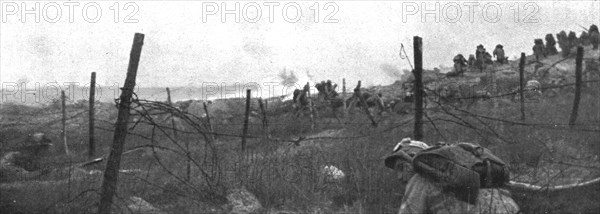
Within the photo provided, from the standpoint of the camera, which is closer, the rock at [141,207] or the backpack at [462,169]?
the backpack at [462,169]

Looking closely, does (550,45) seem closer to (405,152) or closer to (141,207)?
(405,152)

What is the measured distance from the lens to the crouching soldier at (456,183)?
233 inches

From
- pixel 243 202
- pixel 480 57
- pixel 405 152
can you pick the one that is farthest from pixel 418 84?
pixel 480 57

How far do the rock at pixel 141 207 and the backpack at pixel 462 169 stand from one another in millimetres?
3319

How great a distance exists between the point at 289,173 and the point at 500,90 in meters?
19.1

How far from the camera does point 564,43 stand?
33.1 meters

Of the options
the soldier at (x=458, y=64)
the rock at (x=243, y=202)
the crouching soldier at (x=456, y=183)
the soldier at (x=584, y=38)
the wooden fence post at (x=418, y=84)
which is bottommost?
the rock at (x=243, y=202)

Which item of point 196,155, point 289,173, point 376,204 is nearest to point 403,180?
point 376,204

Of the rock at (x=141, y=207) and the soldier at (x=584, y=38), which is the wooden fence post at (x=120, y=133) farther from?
the soldier at (x=584, y=38)

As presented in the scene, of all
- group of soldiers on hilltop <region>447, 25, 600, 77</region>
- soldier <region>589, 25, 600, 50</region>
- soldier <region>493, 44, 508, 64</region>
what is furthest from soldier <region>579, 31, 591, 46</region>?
soldier <region>493, 44, 508, 64</region>

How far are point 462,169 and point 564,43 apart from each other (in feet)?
102

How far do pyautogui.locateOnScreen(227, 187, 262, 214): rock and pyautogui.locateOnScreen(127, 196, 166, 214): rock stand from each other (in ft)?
3.28

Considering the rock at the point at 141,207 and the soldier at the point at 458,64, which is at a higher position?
the soldier at the point at 458,64

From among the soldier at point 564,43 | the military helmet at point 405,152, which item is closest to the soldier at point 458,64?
the soldier at point 564,43
